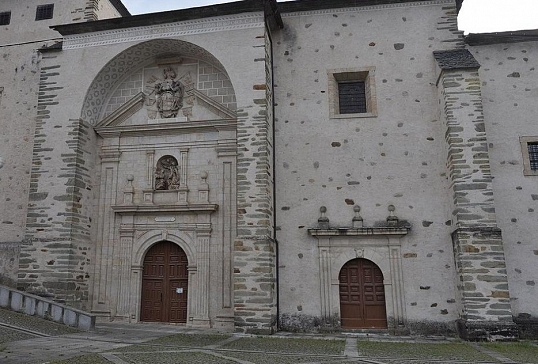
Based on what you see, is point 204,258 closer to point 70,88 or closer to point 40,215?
point 40,215

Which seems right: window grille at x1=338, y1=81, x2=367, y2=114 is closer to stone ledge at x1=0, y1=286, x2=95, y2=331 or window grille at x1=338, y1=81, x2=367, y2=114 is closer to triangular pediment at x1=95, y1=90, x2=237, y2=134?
triangular pediment at x1=95, y1=90, x2=237, y2=134

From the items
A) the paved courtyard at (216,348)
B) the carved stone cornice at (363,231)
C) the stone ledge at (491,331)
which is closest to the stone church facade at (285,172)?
the carved stone cornice at (363,231)

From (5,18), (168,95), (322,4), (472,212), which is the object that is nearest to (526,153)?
(472,212)

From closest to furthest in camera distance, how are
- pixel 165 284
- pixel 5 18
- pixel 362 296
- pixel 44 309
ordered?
pixel 44 309 → pixel 362 296 → pixel 165 284 → pixel 5 18

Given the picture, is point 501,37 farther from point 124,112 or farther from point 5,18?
point 5,18

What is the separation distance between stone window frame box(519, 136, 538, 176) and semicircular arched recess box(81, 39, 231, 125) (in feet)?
23.4

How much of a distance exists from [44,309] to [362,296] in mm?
6800

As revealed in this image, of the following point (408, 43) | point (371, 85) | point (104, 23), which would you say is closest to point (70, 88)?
point (104, 23)

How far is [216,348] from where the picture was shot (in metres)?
7.29

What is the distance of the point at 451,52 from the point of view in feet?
34.4

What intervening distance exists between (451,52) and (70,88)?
9.35m

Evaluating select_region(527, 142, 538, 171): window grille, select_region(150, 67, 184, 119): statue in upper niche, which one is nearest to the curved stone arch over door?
select_region(150, 67, 184, 119): statue in upper niche

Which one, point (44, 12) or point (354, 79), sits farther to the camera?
point (44, 12)

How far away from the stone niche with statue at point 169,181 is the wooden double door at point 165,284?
0.19 metres
